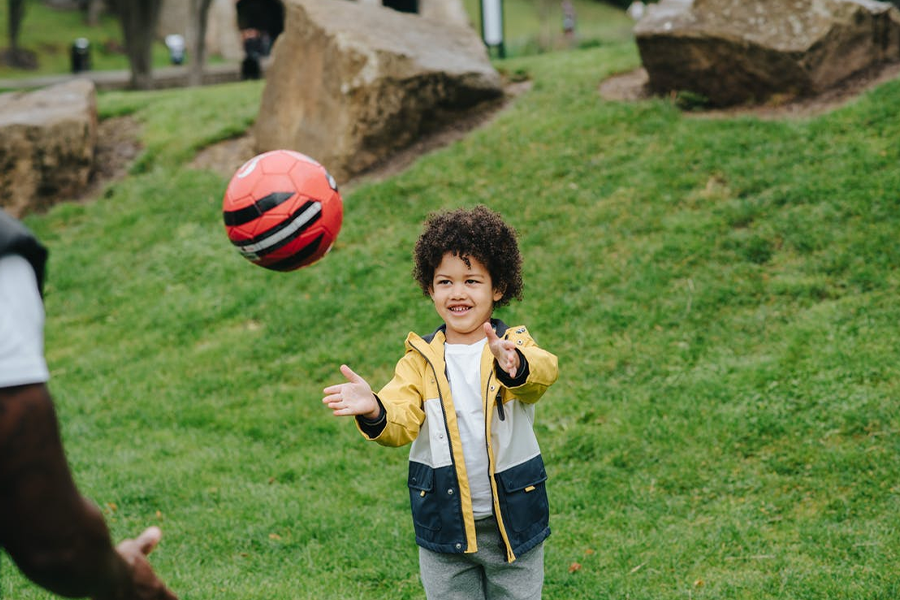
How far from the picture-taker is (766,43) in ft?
26.1

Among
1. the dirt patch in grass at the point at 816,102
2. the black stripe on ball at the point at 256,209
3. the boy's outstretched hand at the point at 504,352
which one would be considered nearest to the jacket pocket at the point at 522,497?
the boy's outstretched hand at the point at 504,352

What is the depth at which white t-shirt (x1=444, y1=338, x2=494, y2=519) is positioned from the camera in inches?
122

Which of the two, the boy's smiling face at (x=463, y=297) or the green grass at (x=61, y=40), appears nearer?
the boy's smiling face at (x=463, y=297)

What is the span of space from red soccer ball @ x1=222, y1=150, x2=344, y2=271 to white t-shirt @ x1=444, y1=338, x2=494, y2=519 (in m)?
1.42

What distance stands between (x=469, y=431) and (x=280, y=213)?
1.70m

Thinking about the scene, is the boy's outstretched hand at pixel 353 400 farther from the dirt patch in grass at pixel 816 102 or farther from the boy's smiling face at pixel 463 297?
the dirt patch in grass at pixel 816 102

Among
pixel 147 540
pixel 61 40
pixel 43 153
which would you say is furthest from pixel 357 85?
pixel 61 40

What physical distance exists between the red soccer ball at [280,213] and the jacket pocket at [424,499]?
1539mm

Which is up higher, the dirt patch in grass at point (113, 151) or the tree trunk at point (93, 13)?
the dirt patch in grass at point (113, 151)

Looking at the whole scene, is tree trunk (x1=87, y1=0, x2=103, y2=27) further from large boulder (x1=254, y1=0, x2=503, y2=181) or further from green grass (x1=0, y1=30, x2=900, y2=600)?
large boulder (x1=254, y1=0, x2=503, y2=181)

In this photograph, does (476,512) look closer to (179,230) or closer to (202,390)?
(202,390)

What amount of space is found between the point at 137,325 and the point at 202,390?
150 cm

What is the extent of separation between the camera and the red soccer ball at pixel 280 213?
4289 mm

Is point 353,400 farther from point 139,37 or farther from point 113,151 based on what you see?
point 139,37
